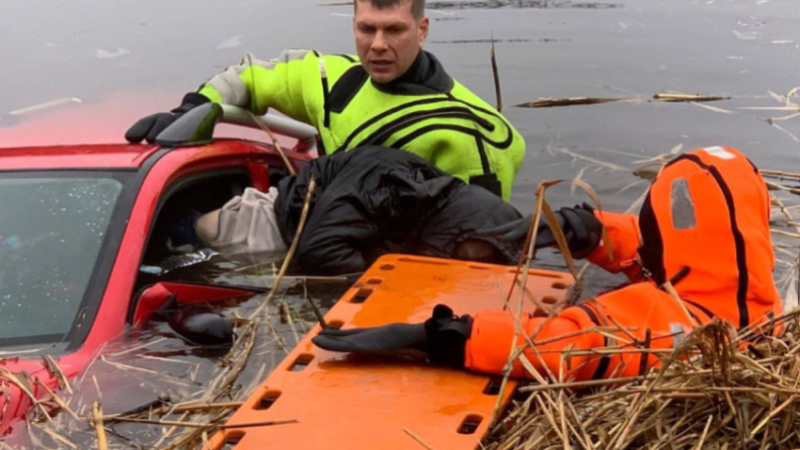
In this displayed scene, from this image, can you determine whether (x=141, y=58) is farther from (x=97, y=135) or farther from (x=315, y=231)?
(x=315, y=231)

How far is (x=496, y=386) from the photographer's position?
10.5 ft

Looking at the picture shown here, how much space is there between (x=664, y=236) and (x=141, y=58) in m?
7.00

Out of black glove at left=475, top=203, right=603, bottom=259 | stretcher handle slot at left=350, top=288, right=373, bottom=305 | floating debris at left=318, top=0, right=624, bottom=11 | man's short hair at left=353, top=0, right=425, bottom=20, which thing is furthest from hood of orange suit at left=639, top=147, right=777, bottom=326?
floating debris at left=318, top=0, right=624, bottom=11

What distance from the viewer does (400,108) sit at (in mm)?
5191

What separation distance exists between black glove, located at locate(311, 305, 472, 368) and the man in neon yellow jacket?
Answer: 192cm

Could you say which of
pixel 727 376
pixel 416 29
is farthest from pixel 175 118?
pixel 727 376

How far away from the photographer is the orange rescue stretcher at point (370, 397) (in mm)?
2865

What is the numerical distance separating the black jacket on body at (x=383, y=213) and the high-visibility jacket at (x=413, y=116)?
0.92ft

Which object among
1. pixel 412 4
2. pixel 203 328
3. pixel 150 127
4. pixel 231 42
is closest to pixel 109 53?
pixel 231 42

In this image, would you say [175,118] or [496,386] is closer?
[496,386]

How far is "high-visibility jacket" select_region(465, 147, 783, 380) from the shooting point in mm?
3148

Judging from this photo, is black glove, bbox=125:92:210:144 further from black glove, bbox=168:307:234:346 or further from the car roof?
black glove, bbox=168:307:234:346

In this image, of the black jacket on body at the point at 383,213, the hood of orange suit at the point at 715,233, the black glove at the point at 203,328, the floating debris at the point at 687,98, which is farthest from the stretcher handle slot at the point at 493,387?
the floating debris at the point at 687,98

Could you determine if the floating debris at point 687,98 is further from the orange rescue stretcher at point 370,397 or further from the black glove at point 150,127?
the orange rescue stretcher at point 370,397
